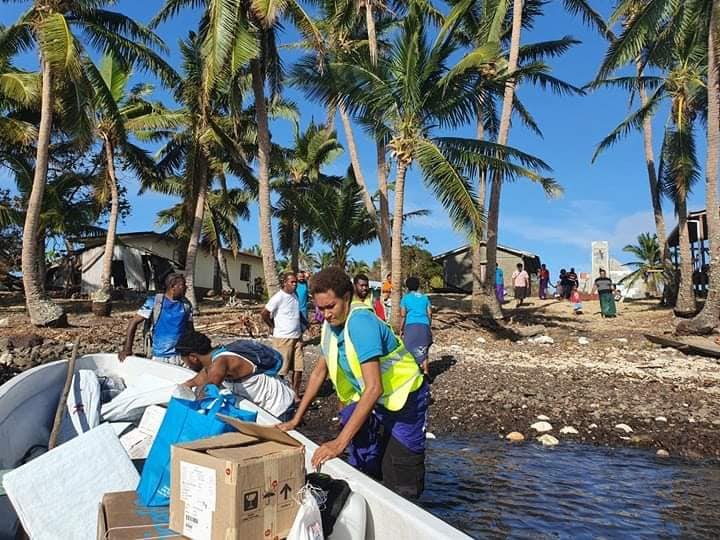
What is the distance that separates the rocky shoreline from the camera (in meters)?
8.11

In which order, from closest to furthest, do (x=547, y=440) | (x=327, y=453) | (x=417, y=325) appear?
(x=327, y=453) → (x=547, y=440) → (x=417, y=325)

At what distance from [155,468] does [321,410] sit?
6.44m

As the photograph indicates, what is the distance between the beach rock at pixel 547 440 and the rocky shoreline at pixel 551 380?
0.04m

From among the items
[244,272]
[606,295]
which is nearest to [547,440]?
[606,295]

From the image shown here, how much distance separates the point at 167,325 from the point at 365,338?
380cm

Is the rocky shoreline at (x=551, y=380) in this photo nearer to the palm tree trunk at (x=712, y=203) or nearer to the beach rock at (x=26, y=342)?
the beach rock at (x=26, y=342)

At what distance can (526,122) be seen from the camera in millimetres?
22391

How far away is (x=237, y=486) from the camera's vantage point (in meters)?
2.37

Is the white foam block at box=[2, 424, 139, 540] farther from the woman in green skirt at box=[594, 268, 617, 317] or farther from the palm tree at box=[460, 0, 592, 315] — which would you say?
the woman in green skirt at box=[594, 268, 617, 317]

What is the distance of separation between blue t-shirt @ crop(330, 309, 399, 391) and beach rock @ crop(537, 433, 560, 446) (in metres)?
5.10

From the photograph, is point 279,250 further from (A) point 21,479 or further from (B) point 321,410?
(A) point 21,479

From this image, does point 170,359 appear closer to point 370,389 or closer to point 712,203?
point 370,389

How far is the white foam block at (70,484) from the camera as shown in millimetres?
3121

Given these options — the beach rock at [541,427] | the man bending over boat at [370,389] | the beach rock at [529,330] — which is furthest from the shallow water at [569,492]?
the beach rock at [529,330]
